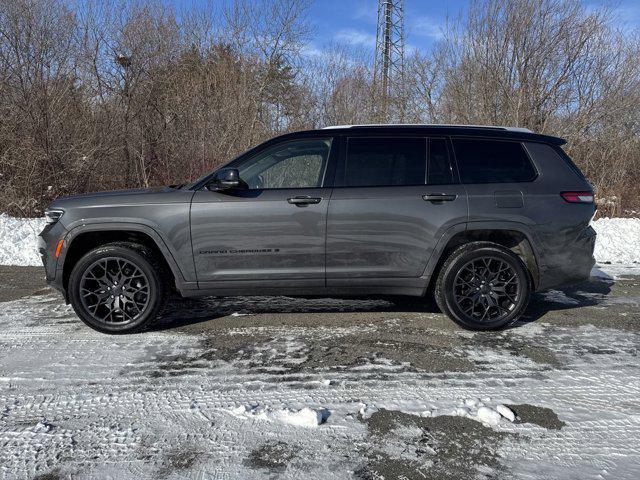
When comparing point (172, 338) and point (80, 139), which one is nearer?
point (172, 338)

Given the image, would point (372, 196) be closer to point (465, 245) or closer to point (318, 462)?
point (465, 245)

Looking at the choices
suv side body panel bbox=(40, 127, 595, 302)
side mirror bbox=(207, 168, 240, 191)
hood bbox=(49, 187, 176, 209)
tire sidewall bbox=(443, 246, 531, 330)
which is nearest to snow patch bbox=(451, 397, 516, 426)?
tire sidewall bbox=(443, 246, 531, 330)

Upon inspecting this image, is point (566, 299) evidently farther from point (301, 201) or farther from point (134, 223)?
point (134, 223)

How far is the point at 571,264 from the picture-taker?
4.21m

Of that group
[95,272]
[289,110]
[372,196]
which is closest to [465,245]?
[372,196]

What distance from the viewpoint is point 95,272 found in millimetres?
4059

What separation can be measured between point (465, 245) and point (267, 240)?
5.98ft

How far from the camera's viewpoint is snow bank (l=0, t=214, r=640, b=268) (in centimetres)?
740

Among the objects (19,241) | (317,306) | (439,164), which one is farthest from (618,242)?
(19,241)

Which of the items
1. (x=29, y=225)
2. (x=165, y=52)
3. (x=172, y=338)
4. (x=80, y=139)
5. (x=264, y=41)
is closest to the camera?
(x=172, y=338)

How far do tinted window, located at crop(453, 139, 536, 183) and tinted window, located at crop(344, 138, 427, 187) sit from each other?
38cm

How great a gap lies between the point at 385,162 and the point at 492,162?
40.2 inches

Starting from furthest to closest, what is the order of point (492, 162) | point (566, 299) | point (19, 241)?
point (19, 241)
point (566, 299)
point (492, 162)

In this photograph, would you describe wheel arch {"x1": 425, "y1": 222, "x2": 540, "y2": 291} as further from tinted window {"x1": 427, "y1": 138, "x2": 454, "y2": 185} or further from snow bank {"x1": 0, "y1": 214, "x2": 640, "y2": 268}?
snow bank {"x1": 0, "y1": 214, "x2": 640, "y2": 268}
